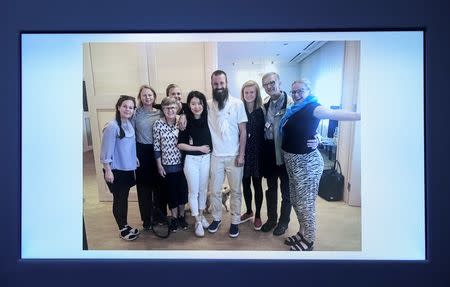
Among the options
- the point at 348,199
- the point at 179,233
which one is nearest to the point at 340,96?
the point at 348,199

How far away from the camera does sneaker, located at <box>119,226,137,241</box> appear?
1.29 metres

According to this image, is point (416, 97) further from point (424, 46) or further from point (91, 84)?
point (91, 84)

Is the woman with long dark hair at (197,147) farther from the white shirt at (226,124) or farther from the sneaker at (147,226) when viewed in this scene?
the sneaker at (147,226)

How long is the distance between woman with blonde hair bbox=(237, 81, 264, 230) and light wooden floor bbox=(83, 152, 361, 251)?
0.10 m

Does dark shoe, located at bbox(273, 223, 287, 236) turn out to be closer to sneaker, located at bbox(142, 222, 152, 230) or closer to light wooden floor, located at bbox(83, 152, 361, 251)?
light wooden floor, located at bbox(83, 152, 361, 251)

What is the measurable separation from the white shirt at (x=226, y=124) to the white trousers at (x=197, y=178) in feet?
0.24

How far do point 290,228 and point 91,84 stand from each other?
3.64 ft

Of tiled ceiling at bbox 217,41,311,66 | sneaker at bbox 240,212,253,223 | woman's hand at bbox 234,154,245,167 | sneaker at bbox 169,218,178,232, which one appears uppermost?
tiled ceiling at bbox 217,41,311,66

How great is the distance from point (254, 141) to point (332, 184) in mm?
394

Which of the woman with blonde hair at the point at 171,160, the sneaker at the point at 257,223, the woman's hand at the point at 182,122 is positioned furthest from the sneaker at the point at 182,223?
the woman's hand at the point at 182,122

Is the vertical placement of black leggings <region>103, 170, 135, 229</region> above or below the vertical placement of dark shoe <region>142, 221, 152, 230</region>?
above

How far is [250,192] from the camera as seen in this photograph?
135cm

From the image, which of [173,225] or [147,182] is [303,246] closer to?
[173,225]

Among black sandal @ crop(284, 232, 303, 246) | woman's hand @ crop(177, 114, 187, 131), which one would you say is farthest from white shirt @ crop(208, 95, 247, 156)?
black sandal @ crop(284, 232, 303, 246)
